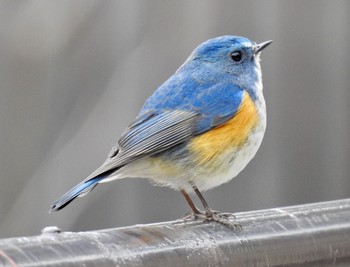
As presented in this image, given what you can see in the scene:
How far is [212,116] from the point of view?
138 inches

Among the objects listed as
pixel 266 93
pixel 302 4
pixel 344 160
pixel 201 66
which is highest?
pixel 201 66

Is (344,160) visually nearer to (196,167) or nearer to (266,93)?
(266,93)

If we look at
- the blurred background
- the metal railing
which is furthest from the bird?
the blurred background

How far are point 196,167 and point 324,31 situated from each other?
2961 mm

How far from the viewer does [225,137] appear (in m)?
3.42

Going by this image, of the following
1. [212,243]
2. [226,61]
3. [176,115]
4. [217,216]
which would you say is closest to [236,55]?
[226,61]

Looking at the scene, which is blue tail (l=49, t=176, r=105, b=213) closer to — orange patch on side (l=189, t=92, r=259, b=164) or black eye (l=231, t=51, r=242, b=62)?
orange patch on side (l=189, t=92, r=259, b=164)

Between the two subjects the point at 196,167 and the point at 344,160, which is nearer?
the point at 196,167

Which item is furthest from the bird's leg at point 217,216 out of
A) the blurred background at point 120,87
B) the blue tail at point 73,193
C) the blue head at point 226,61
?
the blurred background at point 120,87

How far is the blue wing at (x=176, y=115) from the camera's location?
133 inches

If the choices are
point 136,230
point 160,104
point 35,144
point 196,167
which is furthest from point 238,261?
point 35,144

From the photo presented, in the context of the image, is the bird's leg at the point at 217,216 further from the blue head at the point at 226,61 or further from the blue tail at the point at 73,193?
the blue head at the point at 226,61

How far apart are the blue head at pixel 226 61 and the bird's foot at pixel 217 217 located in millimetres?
588

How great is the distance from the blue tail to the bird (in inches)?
2.1
